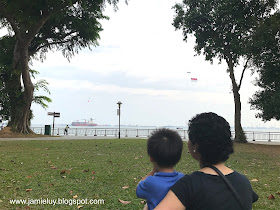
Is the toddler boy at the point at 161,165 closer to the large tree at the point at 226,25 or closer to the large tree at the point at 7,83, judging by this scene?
the large tree at the point at 226,25

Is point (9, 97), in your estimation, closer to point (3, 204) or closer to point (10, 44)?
point (10, 44)

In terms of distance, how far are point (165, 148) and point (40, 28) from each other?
28.6m

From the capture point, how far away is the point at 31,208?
414 cm

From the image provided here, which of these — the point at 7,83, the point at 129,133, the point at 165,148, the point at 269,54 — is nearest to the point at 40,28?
the point at 7,83

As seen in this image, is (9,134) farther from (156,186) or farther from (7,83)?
(156,186)

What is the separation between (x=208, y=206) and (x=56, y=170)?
6.51 metres

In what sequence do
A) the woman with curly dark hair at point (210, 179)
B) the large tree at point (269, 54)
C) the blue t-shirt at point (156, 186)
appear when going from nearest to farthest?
1. the woman with curly dark hair at point (210, 179)
2. the blue t-shirt at point (156, 186)
3. the large tree at point (269, 54)

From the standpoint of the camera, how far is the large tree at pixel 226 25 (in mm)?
21875

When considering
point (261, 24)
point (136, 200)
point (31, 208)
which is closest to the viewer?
point (31, 208)

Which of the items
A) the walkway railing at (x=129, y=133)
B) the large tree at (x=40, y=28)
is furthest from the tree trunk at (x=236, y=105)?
the large tree at (x=40, y=28)

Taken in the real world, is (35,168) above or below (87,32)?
below

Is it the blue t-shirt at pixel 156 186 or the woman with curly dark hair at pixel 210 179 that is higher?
the woman with curly dark hair at pixel 210 179

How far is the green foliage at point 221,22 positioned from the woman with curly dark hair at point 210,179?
66.4ft

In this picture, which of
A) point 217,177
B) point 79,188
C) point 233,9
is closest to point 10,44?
point 233,9
